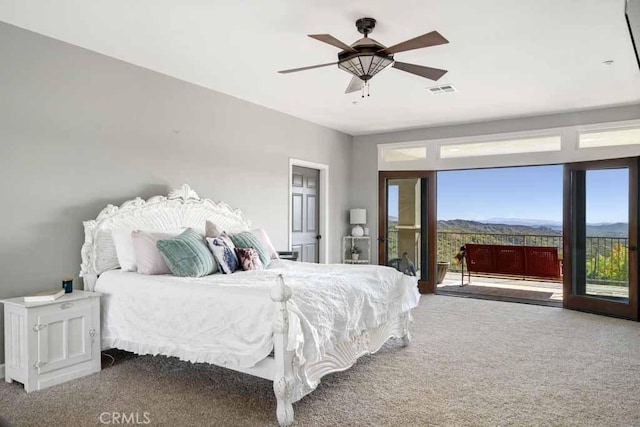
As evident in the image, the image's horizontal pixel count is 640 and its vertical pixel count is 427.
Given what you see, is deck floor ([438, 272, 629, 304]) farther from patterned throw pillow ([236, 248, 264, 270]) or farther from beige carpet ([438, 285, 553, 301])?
patterned throw pillow ([236, 248, 264, 270])

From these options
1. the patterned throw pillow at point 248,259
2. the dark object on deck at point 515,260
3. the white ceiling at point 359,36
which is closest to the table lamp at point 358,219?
the dark object on deck at point 515,260

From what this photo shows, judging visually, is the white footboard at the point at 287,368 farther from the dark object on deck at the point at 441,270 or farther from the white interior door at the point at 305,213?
the dark object on deck at the point at 441,270

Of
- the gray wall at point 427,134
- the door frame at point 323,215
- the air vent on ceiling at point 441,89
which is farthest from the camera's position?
the door frame at point 323,215

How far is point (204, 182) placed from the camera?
493cm

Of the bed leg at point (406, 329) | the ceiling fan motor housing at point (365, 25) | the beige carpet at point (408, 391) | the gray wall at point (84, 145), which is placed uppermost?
the ceiling fan motor housing at point (365, 25)

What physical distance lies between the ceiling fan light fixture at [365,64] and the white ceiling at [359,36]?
345mm

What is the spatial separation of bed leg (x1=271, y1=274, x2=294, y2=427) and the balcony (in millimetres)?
4974

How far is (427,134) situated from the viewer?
7.14 m

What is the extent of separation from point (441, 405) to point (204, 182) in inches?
133

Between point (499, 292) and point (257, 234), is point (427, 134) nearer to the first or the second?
point (499, 292)

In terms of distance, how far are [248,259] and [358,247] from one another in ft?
13.0

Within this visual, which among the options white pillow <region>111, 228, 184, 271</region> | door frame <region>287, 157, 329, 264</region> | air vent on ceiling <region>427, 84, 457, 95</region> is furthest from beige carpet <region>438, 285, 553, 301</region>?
white pillow <region>111, 228, 184, 271</region>

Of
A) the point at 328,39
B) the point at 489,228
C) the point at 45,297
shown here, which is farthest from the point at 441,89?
the point at 489,228

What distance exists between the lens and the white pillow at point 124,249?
3672mm
